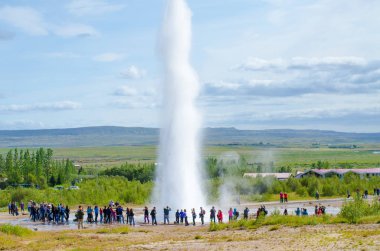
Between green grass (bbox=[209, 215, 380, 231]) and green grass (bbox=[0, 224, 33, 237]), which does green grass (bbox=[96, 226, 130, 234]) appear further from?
green grass (bbox=[209, 215, 380, 231])

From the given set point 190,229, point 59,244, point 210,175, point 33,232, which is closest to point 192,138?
point 190,229

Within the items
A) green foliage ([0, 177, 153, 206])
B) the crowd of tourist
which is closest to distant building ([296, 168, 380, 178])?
green foliage ([0, 177, 153, 206])

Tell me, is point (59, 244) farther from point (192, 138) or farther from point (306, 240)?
A: point (192, 138)

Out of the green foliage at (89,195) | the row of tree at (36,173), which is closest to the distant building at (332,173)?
the green foliage at (89,195)

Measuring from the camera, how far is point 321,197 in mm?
54312

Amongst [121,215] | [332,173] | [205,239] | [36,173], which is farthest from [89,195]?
[332,173]

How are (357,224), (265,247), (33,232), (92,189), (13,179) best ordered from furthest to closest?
(13,179) < (92,189) < (33,232) < (357,224) < (265,247)

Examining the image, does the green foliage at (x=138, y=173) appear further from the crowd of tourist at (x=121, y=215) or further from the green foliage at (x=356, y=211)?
the green foliage at (x=356, y=211)

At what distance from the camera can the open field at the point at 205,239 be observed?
20938 millimetres

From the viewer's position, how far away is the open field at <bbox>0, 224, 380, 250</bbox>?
2094cm

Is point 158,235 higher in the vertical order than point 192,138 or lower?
lower

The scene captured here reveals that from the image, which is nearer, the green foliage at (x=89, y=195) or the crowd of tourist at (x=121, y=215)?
the crowd of tourist at (x=121, y=215)

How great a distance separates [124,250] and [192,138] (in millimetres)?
18478

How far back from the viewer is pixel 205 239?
Answer: 958 inches
